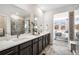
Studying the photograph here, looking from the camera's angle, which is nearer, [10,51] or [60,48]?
[10,51]

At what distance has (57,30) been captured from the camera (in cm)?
220

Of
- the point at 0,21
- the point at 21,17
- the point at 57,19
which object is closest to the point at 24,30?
the point at 21,17

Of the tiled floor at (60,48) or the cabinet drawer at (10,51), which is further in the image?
the tiled floor at (60,48)

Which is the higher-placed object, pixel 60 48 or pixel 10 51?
pixel 10 51

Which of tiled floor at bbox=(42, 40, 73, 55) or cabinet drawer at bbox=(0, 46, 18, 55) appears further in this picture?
tiled floor at bbox=(42, 40, 73, 55)

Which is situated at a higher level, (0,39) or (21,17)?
(21,17)

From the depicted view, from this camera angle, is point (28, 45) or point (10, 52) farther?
point (28, 45)

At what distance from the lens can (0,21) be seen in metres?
1.69

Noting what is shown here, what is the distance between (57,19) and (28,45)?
967mm
